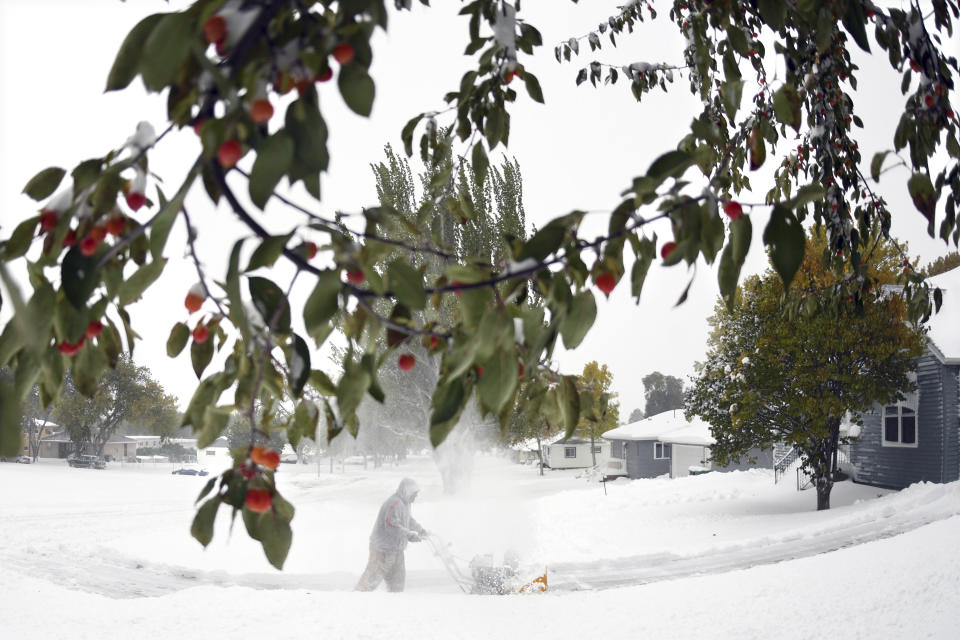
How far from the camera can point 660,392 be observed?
69.1m

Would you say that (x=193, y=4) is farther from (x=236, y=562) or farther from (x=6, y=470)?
(x=6, y=470)

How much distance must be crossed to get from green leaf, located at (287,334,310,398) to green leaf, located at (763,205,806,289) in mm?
747

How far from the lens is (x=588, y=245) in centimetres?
116

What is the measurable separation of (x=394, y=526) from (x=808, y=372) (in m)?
10.3

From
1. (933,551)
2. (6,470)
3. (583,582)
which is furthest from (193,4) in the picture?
(6,470)

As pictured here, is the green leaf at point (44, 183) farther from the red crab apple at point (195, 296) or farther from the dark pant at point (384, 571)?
the dark pant at point (384, 571)

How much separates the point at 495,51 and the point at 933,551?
7.04 m

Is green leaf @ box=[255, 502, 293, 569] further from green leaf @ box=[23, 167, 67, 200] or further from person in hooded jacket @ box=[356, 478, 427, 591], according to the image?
person in hooded jacket @ box=[356, 478, 427, 591]

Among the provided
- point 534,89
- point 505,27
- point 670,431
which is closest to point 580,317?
point 505,27

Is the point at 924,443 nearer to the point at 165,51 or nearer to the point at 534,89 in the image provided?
the point at 534,89

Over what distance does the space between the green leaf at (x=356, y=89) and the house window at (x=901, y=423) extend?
1731 centimetres

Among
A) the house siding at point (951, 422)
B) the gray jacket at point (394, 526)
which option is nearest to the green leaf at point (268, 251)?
the gray jacket at point (394, 526)

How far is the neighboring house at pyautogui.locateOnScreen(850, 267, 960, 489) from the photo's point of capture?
48.9ft

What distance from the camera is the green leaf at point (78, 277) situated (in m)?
0.95
